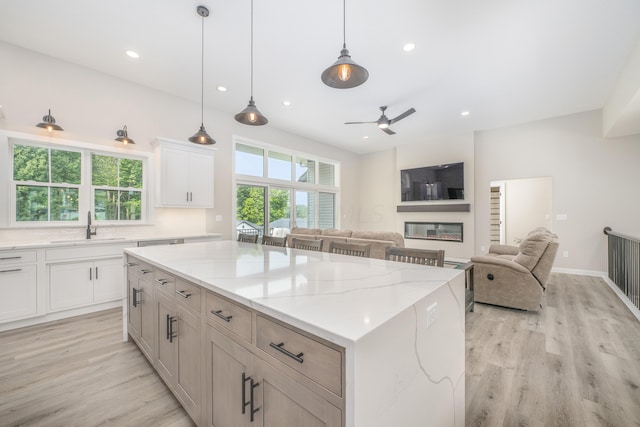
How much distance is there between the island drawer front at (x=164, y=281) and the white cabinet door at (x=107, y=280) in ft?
7.26

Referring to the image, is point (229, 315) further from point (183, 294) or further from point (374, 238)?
point (374, 238)

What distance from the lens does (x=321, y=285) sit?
49.3 inches

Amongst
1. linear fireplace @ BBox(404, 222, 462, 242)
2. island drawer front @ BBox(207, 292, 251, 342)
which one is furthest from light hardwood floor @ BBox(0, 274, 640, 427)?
linear fireplace @ BBox(404, 222, 462, 242)

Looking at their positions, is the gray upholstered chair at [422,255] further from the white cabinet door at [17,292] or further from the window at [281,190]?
Result: the window at [281,190]

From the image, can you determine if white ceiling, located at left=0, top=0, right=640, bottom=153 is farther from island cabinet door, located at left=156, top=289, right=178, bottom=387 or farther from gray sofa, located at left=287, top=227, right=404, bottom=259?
island cabinet door, located at left=156, top=289, right=178, bottom=387

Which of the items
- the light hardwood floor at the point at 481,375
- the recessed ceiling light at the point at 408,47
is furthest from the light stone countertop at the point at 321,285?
the recessed ceiling light at the point at 408,47

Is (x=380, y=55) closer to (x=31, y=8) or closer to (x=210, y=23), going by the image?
(x=210, y=23)

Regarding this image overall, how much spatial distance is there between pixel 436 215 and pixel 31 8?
781 cm

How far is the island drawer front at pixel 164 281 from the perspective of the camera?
1.68 metres

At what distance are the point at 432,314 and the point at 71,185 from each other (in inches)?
189

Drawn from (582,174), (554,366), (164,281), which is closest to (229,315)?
(164,281)

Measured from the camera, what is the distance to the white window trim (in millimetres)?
3156

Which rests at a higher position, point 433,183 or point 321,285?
point 433,183

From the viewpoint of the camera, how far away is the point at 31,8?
2617mm
